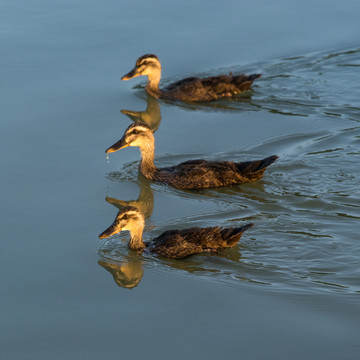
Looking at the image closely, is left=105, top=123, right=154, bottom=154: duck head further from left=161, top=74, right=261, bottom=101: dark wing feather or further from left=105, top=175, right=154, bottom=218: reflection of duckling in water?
left=161, top=74, right=261, bottom=101: dark wing feather

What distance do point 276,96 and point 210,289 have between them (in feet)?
19.0

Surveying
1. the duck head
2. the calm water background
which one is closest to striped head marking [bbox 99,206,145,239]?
the calm water background

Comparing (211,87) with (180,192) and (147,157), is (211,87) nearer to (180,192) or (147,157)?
(147,157)

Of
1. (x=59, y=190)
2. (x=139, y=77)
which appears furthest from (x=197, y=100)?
(x=59, y=190)

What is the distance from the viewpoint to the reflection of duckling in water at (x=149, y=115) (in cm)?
1248

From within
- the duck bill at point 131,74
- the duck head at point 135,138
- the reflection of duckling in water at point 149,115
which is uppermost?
the duck bill at point 131,74

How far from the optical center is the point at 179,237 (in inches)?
333

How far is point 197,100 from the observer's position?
13.1m

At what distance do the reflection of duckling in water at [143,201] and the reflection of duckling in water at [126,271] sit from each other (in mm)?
1132

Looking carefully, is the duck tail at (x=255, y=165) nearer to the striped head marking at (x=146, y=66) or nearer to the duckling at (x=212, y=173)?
the duckling at (x=212, y=173)

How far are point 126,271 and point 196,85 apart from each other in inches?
201

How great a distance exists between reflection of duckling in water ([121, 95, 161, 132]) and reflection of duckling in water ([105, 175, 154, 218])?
1.92 meters

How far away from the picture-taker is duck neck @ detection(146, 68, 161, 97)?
44.1 ft

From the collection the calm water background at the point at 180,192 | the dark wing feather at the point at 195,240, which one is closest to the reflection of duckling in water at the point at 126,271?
the calm water background at the point at 180,192
